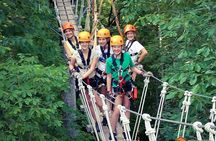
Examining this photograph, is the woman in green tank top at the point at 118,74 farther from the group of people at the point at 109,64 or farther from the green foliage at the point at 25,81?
the green foliage at the point at 25,81

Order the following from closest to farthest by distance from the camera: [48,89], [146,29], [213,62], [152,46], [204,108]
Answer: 1. [213,62]
2. [48,89]
3. [204,108]
4. [152,46]
5. [146,29]

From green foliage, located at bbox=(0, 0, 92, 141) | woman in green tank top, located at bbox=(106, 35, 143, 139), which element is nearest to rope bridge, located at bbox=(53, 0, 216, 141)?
woman in green tank top, located at bbox=(106, 35, 143, 139)

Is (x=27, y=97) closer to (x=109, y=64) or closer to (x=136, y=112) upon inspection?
(x=109, y=64)

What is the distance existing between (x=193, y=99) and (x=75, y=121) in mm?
2314

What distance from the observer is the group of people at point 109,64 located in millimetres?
4113

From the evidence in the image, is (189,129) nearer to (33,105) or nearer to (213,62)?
(213,62)

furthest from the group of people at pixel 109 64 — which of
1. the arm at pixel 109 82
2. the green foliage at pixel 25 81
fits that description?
the green foliage at pixel 25 81

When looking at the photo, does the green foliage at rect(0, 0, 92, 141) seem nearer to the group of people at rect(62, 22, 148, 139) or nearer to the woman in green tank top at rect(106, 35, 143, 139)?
the group of people at rect(62, 22, 148, 139)

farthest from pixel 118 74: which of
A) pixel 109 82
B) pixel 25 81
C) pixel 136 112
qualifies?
pixel 25 81

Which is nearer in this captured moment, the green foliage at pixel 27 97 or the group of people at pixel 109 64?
the green foliage at pixel 27 97

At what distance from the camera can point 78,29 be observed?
6.14m

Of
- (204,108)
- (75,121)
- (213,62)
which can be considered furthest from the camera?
(75,121)

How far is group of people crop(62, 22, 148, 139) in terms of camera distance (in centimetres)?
411

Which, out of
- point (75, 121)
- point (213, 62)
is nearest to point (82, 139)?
point (75, 121)
